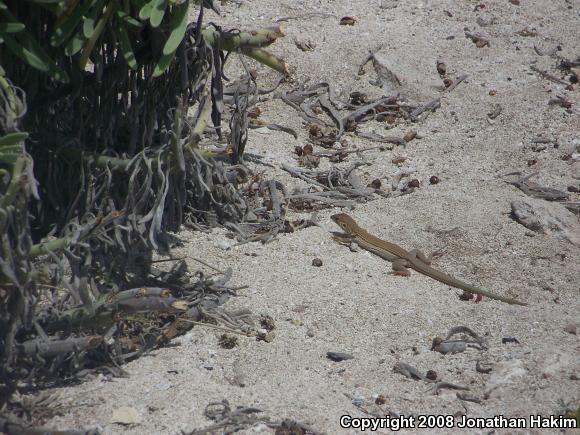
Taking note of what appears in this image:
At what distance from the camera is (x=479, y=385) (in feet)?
16.0

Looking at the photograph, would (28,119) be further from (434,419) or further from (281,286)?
(434,419)

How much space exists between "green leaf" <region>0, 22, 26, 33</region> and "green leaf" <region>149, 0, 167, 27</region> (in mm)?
652

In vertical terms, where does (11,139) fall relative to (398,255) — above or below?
above

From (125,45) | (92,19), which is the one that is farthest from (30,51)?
(125,45)

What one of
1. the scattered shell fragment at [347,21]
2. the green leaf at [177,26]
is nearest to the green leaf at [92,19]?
the green leaf at [177,26]

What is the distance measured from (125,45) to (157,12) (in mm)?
336

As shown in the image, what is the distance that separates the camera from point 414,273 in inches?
241

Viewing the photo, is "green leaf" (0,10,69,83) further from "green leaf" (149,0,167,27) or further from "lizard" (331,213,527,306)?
"lizard" (331,213,527,306)

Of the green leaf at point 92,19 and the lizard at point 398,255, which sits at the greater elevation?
the green leaf at point 92,19

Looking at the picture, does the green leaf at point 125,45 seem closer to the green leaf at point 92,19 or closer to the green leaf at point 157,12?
the green leaf at point 92,19

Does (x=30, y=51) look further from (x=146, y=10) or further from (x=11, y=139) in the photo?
(x=11, y=139)

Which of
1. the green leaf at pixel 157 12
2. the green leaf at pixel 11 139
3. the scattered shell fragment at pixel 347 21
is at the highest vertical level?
the green leaf at pixel 157 12

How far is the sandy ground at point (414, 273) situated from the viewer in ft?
15.4

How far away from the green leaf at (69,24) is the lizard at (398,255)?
253cm
